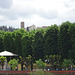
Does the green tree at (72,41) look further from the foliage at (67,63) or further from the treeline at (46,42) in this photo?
the foliage at (67,63)

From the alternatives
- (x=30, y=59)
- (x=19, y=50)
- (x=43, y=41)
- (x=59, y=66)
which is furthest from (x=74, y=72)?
(x=19, y=50)

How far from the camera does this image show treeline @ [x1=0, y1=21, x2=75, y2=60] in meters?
42.8

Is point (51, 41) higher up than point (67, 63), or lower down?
higher up

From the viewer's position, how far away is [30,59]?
1694 inches

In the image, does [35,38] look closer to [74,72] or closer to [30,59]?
[30,59]

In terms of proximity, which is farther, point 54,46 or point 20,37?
point 20,37

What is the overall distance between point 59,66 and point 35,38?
9452mm

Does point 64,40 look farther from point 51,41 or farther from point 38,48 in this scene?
point 38,48

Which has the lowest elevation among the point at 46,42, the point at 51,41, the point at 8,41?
the point at 46,42

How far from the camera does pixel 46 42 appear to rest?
44.9 m

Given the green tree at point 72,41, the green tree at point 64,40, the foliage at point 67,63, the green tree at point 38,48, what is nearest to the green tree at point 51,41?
the green tree at point 38,48

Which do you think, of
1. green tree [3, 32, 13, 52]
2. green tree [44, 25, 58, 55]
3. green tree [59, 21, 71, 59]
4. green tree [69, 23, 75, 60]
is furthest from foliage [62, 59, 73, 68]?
green tree [3, 32, 13, 52]

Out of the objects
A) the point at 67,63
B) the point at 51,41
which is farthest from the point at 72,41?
the point at 67,63

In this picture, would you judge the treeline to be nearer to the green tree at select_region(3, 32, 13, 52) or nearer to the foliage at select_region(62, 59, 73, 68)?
the green tree at select_region(3, 32, 13, 52)
